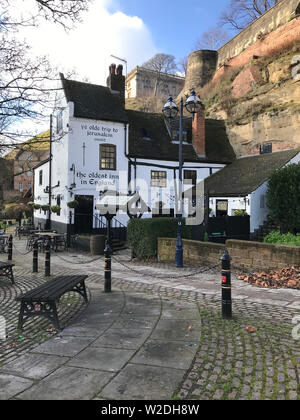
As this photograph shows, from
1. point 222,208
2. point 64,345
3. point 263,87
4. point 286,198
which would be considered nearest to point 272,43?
point 263,87

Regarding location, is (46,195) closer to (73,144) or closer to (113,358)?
(73,144)

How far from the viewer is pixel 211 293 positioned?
7449 mm

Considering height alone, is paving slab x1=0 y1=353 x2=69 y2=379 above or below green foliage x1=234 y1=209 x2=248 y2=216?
below

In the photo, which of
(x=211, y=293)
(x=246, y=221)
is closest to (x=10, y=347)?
(x=211, y=293)

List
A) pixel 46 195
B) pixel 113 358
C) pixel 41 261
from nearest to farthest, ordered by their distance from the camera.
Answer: pixel 113 358 < pixel 41 261 < pixel 46 195

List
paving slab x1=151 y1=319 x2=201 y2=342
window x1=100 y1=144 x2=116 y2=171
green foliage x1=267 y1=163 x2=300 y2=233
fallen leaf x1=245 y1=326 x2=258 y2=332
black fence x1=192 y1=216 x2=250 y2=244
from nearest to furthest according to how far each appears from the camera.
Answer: paving slab x1=151 y1=319 x2=201 y2=342
fallen leaf x1=245 y1=326 x2=258 y2=332
black fence x1=192 y1=216 x2=250 y2=244
green foliage x1=267 y1=163 x2=300 y2=233
window x1=100 y1=144 x2=116 y2=171

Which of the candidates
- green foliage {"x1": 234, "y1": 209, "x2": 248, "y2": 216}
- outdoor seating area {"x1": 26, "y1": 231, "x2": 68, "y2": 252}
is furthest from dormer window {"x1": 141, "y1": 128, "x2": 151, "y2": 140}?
outdoor seating area {"x1": 26, "y1": 231, "x2": 68, "y2": 252}

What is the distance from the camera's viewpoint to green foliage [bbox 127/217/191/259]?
13070 millimetres

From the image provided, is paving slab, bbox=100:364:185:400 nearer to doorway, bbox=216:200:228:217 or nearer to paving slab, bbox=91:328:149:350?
paving slab, bbox=91:328:149:350

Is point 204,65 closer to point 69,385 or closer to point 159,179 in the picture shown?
point 159,179

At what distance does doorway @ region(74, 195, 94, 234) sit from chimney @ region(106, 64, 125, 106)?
8.43m

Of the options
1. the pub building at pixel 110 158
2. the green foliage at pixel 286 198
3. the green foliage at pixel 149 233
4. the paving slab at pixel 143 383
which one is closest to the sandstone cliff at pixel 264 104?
the pub building at pixel 110 158

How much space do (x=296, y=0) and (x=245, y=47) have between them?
288 inches
